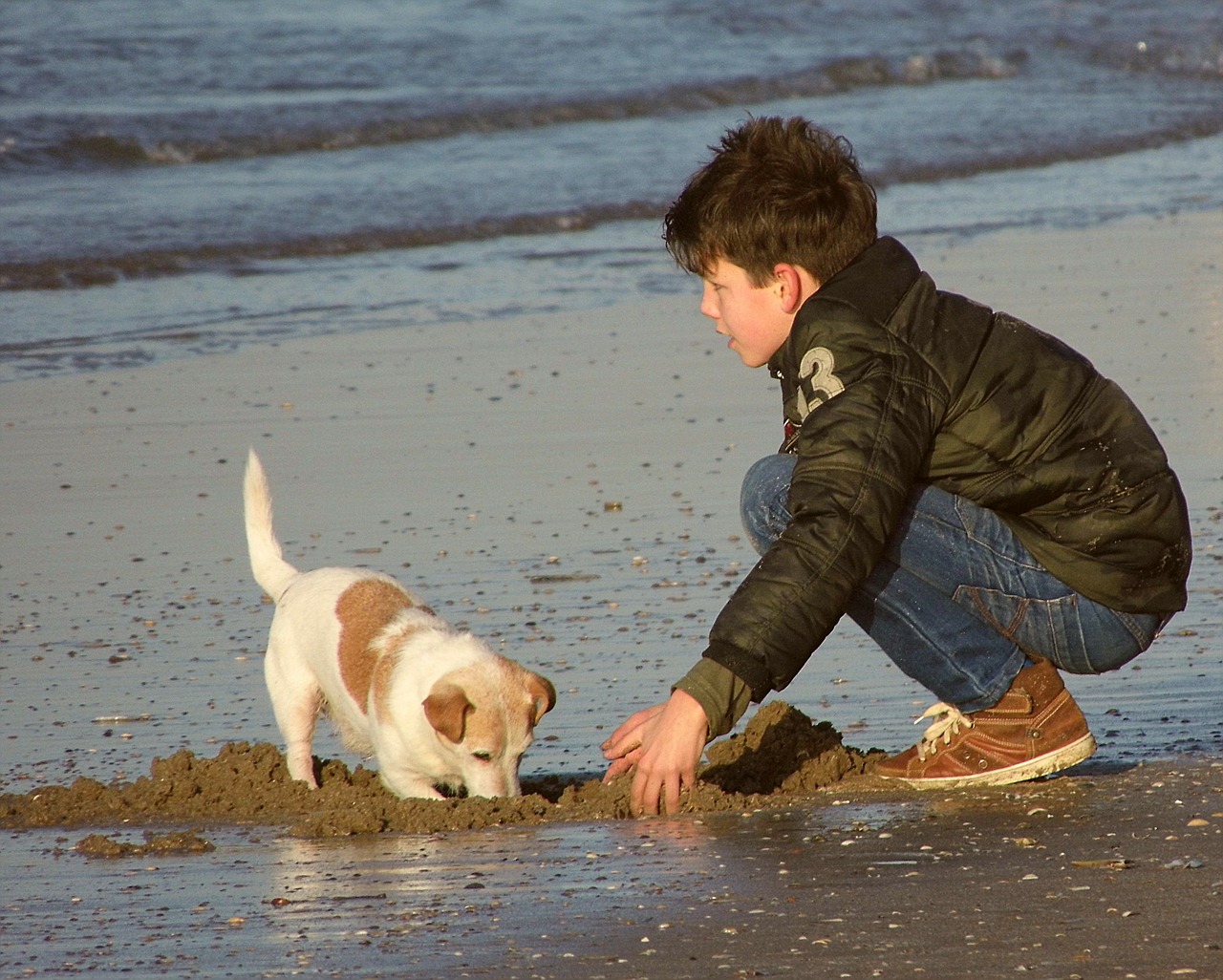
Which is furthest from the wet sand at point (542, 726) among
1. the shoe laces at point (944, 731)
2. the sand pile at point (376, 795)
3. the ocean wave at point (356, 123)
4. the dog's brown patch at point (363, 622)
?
the ocean wave at point (356, 123)

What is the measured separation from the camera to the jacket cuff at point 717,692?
2.95 m

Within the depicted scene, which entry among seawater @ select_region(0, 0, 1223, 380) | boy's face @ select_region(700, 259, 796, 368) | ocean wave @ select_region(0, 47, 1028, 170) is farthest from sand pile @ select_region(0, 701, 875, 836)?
ocean wave @ select_region(0, 47, 1028, 170)

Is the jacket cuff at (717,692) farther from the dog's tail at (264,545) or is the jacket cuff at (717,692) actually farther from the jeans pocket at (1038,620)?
the dog's tail at (264,545)

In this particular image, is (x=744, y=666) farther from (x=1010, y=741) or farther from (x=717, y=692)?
(x=1010, y=741)

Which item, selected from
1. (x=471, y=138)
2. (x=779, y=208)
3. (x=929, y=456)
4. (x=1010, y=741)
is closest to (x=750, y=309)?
(x=779, y=208)

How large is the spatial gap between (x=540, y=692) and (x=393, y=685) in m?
0.38

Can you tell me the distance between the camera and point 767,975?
2.57m

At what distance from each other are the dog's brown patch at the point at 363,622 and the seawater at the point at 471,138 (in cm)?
194

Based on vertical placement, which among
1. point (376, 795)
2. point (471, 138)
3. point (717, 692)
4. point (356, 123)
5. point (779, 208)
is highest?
point (779, 208)

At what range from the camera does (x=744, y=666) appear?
2965mm

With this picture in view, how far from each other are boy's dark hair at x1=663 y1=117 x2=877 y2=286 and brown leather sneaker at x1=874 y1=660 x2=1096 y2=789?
93 cm

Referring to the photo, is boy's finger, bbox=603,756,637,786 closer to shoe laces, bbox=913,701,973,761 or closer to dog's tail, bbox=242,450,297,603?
shoe laces, bbox=913,701,973,761

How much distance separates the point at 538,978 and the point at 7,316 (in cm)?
762

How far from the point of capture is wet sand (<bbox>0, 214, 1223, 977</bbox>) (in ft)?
9.14
